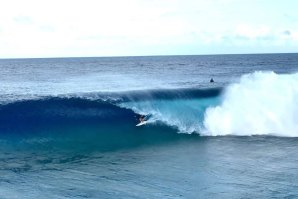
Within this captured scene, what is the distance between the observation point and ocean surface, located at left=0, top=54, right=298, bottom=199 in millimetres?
11742

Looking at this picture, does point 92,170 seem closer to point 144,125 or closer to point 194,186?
point 194,186

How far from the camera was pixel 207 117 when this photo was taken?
2138 centimetres

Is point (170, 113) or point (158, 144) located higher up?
point (170, 113)

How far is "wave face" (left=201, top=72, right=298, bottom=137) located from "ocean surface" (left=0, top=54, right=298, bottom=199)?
0.16 ft

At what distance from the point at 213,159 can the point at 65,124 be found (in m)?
8.44

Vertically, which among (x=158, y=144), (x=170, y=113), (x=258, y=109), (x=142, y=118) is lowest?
(x=158, y=144)

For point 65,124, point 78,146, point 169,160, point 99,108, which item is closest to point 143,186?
point 169,160

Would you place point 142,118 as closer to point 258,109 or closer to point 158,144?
point 158,144

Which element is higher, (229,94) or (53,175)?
(229,94)

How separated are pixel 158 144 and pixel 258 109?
6.54 metres

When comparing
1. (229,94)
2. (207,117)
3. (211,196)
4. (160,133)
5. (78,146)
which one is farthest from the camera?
(229,94)

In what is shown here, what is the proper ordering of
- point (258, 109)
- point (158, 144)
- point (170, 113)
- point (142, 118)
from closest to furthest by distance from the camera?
point (158, 144), point (142, 118), point (258, 109), point (170, 113)

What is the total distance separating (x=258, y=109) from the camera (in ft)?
71.1

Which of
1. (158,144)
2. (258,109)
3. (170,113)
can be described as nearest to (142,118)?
(170,113)
